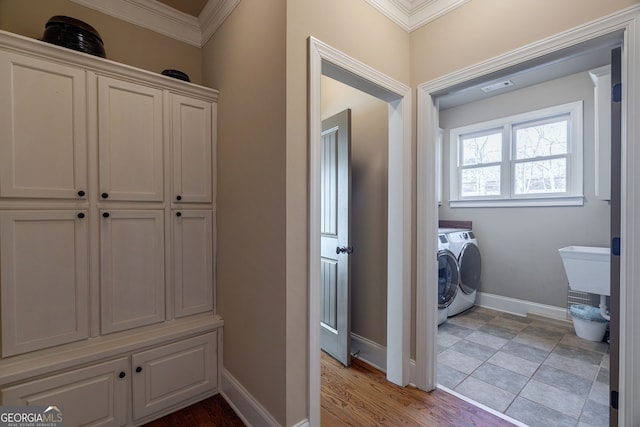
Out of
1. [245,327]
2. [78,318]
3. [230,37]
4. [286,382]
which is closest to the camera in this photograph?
[286,382]

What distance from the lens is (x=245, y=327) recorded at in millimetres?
1666

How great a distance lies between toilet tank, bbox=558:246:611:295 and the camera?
8.01 ft

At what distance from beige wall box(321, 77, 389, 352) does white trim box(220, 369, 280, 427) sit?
1030 millimetres

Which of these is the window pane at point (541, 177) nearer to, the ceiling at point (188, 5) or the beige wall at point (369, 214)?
the beige wall at point (369, 214)

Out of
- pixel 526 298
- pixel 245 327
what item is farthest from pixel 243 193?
pixel 526 298

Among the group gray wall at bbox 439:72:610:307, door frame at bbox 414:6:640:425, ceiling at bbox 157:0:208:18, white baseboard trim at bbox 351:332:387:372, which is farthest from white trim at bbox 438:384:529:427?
ceiling at bbox 157:0:208:18

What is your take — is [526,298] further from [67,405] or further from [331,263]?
[67,405]

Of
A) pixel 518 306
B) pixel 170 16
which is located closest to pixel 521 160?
pixel 518 306

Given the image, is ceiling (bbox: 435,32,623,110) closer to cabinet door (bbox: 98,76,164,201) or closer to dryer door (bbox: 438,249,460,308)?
dryer door (bbox: 438,249,460,308)

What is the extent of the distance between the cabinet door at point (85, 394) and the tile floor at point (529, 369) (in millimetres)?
2049

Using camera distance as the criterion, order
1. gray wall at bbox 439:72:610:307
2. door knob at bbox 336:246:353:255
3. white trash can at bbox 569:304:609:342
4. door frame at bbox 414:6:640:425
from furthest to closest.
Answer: gray wall at bbox 439:72:610:307 < white trash can at bbox 569:304:609:342 < door knob at bbox 336:246:353:255 < door frame at bbox 414:6:640:425

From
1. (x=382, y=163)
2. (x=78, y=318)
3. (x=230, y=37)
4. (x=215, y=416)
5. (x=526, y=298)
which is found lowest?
(x=215, y=416)

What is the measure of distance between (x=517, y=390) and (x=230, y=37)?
9.97 feet

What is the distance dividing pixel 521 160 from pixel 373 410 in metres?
3.28
